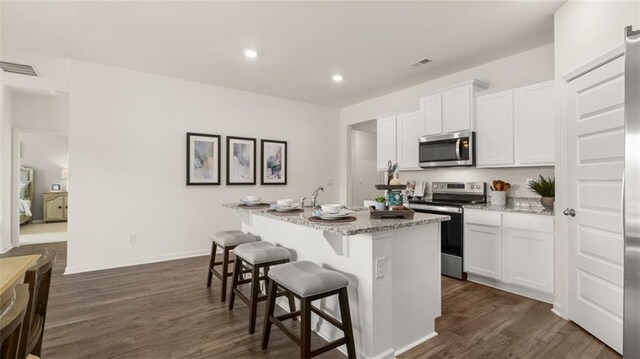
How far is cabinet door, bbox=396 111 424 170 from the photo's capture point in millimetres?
4531

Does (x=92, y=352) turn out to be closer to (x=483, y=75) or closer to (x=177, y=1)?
(x=177, y=1)

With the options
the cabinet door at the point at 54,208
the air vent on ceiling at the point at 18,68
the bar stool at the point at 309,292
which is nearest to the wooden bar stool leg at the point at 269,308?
the bar stool at the point at 309,292

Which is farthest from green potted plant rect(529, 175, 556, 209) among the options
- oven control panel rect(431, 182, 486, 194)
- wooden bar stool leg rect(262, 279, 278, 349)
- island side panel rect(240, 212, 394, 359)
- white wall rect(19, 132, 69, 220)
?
white wall rect(19, 132, 69, 220)

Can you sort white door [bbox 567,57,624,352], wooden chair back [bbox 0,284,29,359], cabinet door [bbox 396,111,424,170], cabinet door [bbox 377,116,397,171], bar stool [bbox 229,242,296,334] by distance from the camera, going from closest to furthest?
wooden chair back [bbox 0,284,29,359], white door [bbox 567,57,624,352], bar stool [bbox 229,242,296,334], cabinet door [bbox 396,111,424,170], cabinet door [bbox 377,116,397,171]

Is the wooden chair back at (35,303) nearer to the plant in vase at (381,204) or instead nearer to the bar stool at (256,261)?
the bar stool at (256,261)

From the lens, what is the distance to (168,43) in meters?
3.33

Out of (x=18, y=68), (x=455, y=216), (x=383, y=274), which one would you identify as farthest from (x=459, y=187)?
(x=18, y=68)

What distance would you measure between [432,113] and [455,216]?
1481 millimetres

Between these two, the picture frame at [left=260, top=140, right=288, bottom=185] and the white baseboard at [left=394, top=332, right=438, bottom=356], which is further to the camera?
the picture frame at [left=260, top=140, right=288, bottom=185]

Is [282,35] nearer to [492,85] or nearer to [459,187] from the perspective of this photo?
[492,85]

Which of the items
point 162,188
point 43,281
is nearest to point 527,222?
point 43,281

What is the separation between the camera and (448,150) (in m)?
3.93

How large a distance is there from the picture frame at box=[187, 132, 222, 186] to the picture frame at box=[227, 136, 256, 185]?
0.19 metres

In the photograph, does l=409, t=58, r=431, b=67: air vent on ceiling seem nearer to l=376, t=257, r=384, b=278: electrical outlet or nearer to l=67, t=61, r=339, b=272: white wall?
l=67, t=61, r=339, b=272: white wall
